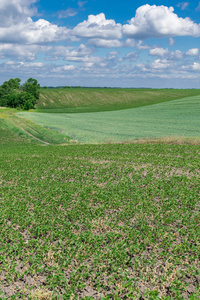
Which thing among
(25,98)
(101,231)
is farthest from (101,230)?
(25,98)

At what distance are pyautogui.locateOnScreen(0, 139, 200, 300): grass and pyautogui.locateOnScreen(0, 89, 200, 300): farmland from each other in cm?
4

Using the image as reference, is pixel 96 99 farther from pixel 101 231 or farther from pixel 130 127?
pixel 101 231

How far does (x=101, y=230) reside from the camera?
13.2 metres

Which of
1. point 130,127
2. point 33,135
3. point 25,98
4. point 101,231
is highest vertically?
point 25,98

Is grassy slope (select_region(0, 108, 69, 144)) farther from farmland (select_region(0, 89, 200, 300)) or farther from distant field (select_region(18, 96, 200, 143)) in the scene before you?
farmland (select_region(0, 89, 200, 300))

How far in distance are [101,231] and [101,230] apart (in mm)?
111

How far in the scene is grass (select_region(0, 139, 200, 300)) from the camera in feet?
31.1

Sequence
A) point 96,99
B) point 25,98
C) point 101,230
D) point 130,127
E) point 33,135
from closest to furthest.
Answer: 1. point 101,230
2. point 33,135
3. point 130,127
4. point 25,98
5. point 96,99

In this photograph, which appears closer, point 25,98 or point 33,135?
point 33,135

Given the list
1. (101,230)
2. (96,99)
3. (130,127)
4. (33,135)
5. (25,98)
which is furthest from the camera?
(96,99)

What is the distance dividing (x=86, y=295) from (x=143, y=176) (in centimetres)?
1249

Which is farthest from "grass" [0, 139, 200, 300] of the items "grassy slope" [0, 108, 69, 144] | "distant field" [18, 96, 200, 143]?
"grassy slope" [0, 108, 69, 144]

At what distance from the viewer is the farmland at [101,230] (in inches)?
373

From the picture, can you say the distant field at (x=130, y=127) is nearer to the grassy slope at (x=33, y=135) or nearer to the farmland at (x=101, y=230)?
the grassy slope at (x=33, y=135)
